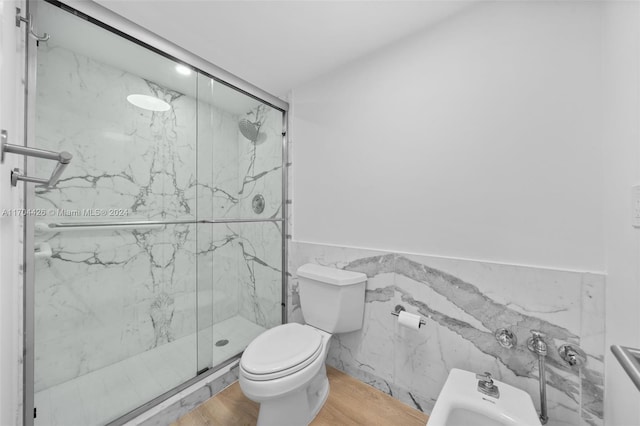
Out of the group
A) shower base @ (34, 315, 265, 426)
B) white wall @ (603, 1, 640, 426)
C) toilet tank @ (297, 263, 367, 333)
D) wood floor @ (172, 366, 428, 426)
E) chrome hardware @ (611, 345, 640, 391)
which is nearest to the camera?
chrome hardware @ (611, 345, 640, 391)

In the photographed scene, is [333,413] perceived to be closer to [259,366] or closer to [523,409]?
[259,366]

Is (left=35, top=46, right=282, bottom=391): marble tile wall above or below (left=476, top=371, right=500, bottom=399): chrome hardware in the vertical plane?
above

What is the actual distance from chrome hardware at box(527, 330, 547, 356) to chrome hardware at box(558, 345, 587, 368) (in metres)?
0.07

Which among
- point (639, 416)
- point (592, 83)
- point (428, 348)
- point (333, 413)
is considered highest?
point (592, 83)

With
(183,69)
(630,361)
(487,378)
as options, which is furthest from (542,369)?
(183,69)

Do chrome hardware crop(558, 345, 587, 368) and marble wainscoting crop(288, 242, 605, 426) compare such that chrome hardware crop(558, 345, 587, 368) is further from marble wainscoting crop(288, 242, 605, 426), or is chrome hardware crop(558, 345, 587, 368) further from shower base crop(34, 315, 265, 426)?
shower base crop(34, 315, 265, 426)

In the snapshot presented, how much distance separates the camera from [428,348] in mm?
1325

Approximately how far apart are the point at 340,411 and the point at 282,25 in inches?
86.2

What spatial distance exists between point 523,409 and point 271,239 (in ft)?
5.60

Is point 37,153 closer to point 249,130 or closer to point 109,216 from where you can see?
point 109,216

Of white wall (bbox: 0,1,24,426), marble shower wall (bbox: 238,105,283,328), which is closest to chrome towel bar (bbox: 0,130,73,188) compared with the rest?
white wall (bbox: 0,1,24,426)

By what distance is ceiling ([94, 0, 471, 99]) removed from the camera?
1203mm

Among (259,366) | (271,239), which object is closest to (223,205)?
(271,239)

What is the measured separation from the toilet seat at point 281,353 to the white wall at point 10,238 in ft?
2.67
